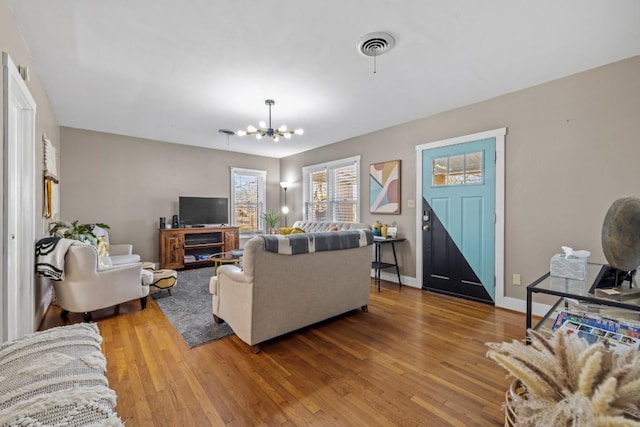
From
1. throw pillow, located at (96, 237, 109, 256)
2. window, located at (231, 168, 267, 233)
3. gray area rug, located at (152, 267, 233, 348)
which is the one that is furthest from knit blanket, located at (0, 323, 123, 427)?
window, located at (231, 168, 267, 233)

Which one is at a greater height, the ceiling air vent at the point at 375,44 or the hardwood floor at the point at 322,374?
the ceiling air vent at the point at 375,44

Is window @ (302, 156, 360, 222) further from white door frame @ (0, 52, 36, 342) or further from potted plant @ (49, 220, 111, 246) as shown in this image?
white door frame @ (0, 52, 36, 342)

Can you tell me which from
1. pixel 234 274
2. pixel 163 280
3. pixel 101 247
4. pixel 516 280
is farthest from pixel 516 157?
pixel 101 247

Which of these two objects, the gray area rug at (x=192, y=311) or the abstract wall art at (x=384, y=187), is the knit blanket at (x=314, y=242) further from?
the abstract wall art at (x=384, y=187)

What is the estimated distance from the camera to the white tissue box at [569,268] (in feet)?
5.31

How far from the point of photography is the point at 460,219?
3750 mm

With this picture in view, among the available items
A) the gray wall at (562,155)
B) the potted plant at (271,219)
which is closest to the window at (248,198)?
the potted plant at (271,219)

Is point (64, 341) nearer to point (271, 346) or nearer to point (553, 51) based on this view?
point (271, 346)

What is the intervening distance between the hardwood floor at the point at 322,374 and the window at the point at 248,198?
369 cm

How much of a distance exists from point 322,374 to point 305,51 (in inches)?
103

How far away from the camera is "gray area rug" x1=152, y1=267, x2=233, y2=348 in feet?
8.75

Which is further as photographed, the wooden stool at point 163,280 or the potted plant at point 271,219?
the potted plant at point 271,219

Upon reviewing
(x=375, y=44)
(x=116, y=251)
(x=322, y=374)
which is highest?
(x=375, y=44)

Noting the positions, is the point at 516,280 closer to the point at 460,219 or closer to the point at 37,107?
the point at 460,219
